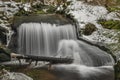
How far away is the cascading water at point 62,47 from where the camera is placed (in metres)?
14.6

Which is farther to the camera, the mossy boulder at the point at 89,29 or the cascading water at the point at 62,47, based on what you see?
the mossy boulder at the point at 89,29

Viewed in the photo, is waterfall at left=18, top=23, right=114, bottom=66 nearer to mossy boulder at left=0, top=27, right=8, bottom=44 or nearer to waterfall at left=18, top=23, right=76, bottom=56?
waterfall at left=18, top=23, right=76, bottom=56

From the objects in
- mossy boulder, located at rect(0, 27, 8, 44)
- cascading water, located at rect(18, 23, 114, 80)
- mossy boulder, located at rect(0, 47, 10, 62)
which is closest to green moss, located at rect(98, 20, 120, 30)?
cascading water, located at rect(18, 23, 114, 80)

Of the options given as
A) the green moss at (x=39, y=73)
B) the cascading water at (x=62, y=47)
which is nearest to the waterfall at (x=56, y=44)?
the cascading water at (x=62, y=47)

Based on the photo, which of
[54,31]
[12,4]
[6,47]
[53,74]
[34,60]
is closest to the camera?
[53,74]

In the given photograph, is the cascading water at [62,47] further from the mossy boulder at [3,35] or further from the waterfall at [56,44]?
the mossy boulder at [3,35]

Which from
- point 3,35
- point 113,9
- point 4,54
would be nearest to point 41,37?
point 3,35

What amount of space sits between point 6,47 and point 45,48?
6.73 feet

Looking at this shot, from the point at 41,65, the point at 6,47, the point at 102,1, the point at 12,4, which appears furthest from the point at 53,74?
the point at 102,1

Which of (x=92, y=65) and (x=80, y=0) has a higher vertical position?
(x=80, y=0)

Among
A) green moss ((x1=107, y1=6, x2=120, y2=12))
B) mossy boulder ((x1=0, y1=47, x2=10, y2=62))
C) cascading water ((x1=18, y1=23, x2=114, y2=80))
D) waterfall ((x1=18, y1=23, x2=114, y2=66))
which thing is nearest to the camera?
mossy boulder ((x1=0, y1=47, x2=10, y2=62))

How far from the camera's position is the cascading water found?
575 inches

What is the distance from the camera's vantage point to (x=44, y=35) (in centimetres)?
1612

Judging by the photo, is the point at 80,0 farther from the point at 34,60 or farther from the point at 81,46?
the point at 34,60
